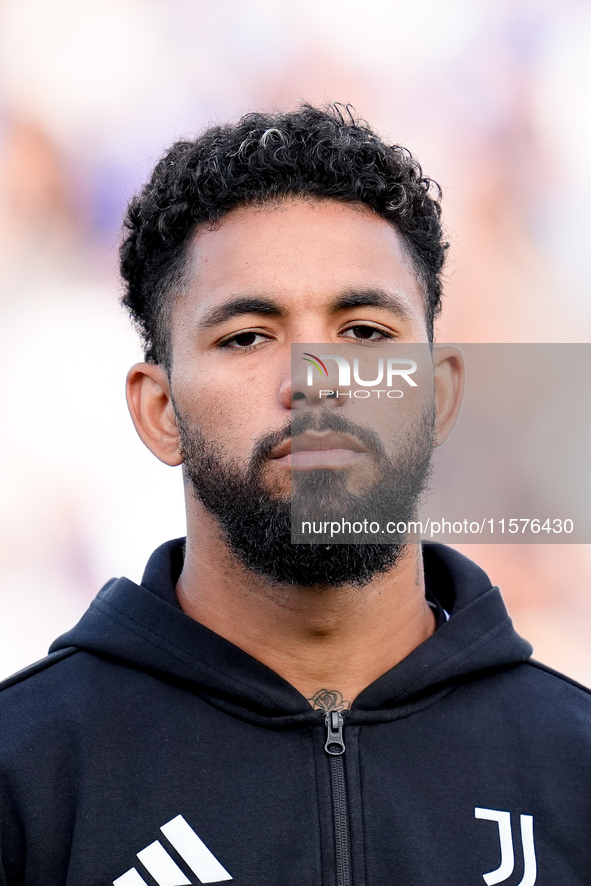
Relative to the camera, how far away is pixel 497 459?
14.3ft

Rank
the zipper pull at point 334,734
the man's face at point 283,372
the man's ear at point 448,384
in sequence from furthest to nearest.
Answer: the man's ear at point 448,384 → the man's face at point 283,372 → the zipper pull at point 334,734

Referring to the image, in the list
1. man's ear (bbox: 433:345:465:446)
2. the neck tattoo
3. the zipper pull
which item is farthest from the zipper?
man's ear (bbox: 433:345:465:446)

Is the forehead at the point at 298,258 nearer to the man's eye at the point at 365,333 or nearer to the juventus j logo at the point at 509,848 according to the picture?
the man's eye at the point at 365,333

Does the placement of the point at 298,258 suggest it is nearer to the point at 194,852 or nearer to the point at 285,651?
the point at 285,651

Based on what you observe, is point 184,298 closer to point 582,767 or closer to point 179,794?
point 179,794

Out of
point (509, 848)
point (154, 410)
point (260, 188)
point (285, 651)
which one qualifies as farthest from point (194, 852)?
point (260, 188)

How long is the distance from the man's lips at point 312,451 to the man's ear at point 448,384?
0.51 metres

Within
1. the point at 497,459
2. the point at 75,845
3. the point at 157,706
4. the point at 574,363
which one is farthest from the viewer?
the point at 574,363

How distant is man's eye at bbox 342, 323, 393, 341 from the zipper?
34.1 inches

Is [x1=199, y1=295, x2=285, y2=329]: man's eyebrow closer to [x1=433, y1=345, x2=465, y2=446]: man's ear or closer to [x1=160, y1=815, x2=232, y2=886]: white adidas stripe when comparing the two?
[x1=433, y1=345, x2=465, y2=446]: man's ear

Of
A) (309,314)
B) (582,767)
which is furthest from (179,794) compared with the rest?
(309,314)

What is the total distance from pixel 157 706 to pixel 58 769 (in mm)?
250

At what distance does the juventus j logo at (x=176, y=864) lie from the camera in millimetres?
1947

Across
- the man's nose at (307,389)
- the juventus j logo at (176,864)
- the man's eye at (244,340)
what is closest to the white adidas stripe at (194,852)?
the juventus j logo at (176,864)
